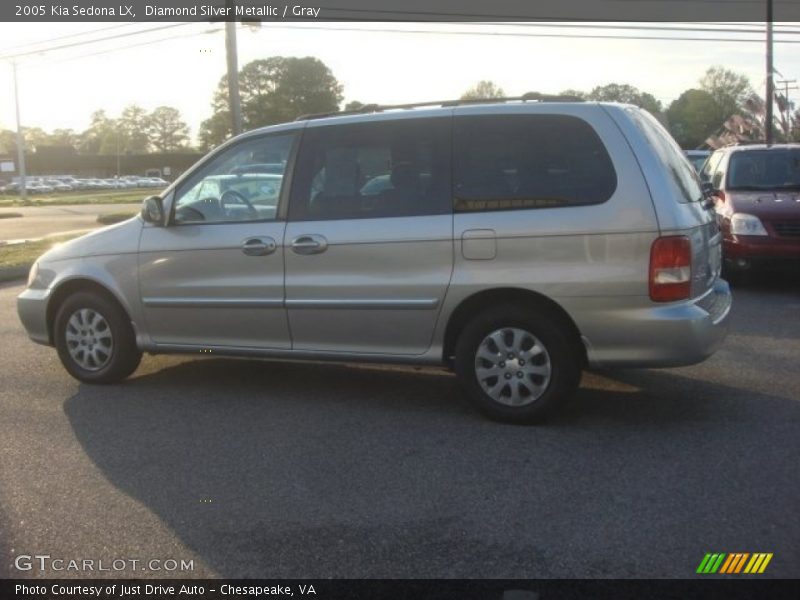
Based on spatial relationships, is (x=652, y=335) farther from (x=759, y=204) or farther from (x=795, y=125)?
(x=795, y=125)

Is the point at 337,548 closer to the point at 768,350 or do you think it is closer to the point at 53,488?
the point at 53,488

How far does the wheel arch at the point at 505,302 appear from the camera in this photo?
5383 mm

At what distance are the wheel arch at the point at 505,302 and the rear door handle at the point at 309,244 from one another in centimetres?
100

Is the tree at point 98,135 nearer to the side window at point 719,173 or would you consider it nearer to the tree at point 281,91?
the tree at point 281,91

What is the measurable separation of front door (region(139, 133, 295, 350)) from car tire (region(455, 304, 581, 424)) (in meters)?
1.37

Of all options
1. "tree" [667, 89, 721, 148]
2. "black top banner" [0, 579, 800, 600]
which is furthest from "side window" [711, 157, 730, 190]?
"tree" [667, 89, 721, 148]

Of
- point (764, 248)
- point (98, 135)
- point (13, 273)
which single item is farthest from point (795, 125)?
point (98, 135)

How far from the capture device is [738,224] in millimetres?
10359

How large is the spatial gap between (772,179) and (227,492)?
29.7 ft

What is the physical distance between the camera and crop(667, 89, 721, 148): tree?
75.9 m

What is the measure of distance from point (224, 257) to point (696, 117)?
7891 cm

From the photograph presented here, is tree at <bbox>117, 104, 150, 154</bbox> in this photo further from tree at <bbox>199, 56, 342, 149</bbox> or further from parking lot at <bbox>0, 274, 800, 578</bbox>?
parking lot at <bbox>0, 274, 800, 578</bbox>

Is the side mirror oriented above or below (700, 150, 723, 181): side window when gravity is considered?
below

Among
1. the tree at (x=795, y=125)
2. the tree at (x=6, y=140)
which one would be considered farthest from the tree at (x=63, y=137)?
the tree at (x=795, y=125)
